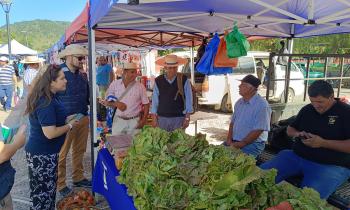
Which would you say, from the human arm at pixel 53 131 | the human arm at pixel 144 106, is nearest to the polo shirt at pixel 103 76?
the human arm at pixel 144 106

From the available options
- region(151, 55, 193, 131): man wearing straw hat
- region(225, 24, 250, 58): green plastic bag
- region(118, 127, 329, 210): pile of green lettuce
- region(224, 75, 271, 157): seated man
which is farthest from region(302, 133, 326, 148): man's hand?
region(151, 55, 193, 131): man wearing straw hat

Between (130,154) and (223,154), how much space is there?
79cm

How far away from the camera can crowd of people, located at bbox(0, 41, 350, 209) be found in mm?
2707

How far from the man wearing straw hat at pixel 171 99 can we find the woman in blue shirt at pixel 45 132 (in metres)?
1.52

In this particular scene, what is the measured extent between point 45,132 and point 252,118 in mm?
2169

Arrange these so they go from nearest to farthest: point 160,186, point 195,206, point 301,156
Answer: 1. point 195,206
2. point 160,186
3. point 301,156

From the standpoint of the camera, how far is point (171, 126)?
428cm

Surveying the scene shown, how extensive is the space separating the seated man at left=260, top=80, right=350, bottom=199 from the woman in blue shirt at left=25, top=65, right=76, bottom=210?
7.40 ft

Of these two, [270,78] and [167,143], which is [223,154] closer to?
[167,143]

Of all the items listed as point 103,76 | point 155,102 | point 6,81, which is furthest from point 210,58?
point 6,81

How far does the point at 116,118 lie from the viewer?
4.41 meters

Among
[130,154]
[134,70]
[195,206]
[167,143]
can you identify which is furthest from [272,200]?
[134,70]

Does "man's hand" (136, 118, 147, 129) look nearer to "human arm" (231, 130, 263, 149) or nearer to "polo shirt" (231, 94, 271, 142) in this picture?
"polo shirt" (231, 94, 271, 142)

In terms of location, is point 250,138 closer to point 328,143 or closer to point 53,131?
point 328,143
